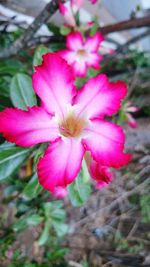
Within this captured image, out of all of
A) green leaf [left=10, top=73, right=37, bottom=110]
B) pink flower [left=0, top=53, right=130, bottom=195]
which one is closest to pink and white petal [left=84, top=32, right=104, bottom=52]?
green leaf [left=10, top=73, right=37, bottom=110]

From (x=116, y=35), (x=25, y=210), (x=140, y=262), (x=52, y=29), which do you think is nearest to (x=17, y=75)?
(x=52, y=29)

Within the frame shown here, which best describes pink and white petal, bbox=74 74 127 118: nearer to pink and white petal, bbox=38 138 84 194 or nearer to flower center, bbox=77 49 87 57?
pink and white petal, bbox=38 138 84 194

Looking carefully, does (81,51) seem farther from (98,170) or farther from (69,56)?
(98,170)

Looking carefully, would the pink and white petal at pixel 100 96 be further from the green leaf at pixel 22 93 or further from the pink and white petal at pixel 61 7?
the pink and white petal at pixel 61 7

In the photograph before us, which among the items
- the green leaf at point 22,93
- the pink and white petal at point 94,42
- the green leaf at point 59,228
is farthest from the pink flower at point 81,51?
the green leaf at point 59,228

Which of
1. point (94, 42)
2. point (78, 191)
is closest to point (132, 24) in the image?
point (94, 42)

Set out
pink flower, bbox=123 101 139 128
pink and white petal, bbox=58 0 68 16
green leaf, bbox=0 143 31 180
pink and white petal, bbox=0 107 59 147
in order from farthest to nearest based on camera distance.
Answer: pink flower, bbox=123 101 139 128 < pink and white petal, bbox=58 0 68 16 < green leaf, bbox=0 143 31 180 < pink and white petal, bbox=0 107 59 147

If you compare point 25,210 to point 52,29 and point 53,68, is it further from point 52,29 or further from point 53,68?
point 53,68
